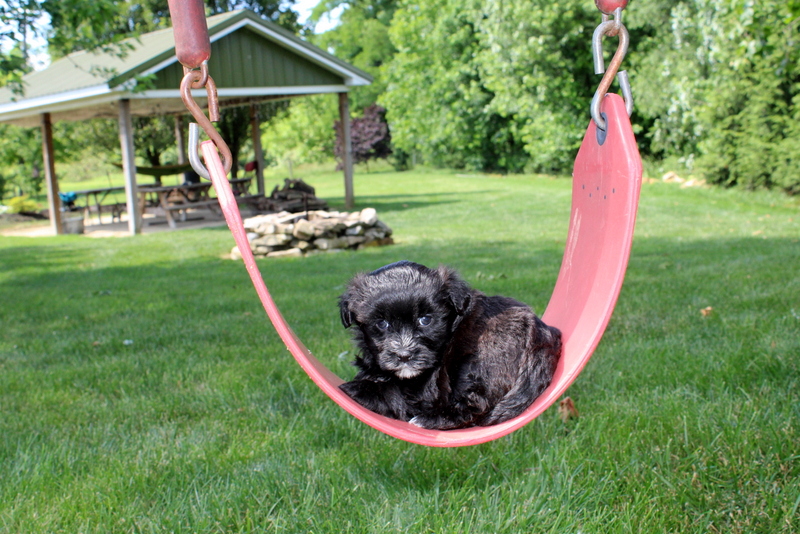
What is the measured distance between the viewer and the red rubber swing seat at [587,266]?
1643 millimetres

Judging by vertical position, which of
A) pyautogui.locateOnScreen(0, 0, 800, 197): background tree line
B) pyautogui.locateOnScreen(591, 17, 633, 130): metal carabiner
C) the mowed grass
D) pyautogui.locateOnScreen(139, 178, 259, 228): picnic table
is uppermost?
pyautogui.locateOnScreen(0, 0, 800, 197): background tree line

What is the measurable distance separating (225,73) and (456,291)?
48.6 feet

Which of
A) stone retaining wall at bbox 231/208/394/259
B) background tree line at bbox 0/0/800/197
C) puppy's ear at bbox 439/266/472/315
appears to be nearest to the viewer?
puppy's ear at bbox 439/266/472/315

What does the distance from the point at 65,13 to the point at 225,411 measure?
4.77 m

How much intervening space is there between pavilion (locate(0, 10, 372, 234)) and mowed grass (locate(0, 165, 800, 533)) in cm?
848

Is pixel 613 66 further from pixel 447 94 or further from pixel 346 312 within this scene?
pixel 447 94

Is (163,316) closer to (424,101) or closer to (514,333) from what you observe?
(514,333)

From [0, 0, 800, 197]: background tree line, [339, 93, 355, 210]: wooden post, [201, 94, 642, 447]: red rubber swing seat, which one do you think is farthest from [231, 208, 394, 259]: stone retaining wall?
[201, 94, 642, 447]: red rubber swing seat

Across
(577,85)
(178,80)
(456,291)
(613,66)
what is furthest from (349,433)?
(577,85)

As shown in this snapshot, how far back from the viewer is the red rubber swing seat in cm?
164

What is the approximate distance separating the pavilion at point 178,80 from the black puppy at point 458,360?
1228cm

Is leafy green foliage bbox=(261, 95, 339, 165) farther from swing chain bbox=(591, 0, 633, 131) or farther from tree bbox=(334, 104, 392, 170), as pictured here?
swing chain bbox=(591, 0, 633, 131)

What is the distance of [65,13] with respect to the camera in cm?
625

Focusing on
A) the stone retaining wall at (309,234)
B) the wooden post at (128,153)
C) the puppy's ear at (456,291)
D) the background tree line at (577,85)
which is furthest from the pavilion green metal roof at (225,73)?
the puppy's ear at (456,291)
